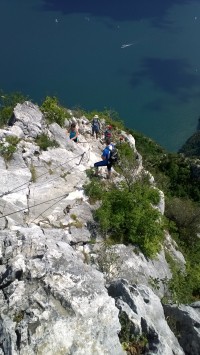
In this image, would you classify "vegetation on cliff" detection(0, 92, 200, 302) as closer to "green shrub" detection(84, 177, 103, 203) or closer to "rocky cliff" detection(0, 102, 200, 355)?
"green shrub" detection(84, 177, 103, 203)

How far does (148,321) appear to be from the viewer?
7.56 m

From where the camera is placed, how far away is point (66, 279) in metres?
7.67

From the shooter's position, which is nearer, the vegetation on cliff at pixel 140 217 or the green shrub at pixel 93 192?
the vegetation on cliff at pixel 140 217

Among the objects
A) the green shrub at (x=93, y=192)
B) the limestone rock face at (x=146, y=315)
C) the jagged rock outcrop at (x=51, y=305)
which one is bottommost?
the green shrub at (x=93, y=192)

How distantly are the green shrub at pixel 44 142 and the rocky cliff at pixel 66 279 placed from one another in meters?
0.96

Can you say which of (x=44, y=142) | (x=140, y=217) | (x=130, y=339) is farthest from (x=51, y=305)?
(x=44, y=142)

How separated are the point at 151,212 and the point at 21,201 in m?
3.90

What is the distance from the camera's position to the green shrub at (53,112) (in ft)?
55.6

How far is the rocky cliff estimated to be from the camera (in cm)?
656

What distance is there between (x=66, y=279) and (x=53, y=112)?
10745 mm

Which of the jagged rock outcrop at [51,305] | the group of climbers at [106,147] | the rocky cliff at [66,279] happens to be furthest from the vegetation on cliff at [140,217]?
the jagged rock outcrop at [51,305]

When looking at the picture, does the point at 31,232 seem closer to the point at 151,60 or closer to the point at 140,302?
the point at 140,302

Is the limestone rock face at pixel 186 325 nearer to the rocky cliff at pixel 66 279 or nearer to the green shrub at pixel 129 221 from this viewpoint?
the rocky cliff at pixel 66 279

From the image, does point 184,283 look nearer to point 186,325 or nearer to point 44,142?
point 186,325
